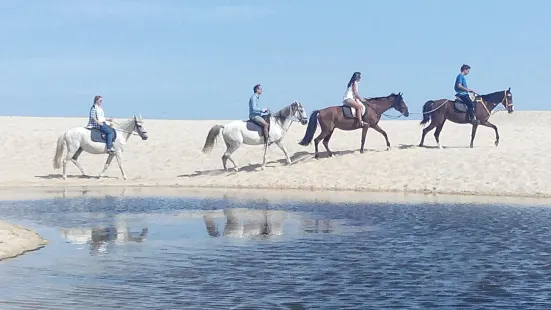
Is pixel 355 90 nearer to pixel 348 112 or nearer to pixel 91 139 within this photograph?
pixel 348 112

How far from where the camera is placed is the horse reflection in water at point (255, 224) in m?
14.4

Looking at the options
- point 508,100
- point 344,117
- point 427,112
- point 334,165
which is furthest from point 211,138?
point 508,100

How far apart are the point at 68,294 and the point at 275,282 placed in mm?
2322

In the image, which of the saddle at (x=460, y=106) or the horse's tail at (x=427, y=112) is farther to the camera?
the horse's tail at (x=427, y=112)

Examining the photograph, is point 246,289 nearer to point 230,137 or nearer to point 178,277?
point 178,277

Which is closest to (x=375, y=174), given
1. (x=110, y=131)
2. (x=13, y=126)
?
(x=110, y=131)

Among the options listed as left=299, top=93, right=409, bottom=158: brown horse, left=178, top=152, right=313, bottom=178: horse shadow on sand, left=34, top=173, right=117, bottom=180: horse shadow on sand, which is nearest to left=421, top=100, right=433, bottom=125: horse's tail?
left=299, top=93, right=409, bottom=158: brown horse

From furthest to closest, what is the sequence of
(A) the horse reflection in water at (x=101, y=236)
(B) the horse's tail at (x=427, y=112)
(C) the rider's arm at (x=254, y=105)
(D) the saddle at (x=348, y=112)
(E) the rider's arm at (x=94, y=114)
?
(B) the horse's tail at (x=427, y=112) < (D) the saddle at (x=348, y=112) < (C) the rider's arm at (x=254, y=105) < (E) the rider's arm at (x=94, y=114) < (A) the horse reflection in water at (x=101, y=236)

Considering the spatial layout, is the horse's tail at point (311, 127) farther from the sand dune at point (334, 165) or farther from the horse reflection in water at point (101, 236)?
the horse reflection in water at point (101, 236)

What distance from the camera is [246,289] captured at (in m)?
9.29

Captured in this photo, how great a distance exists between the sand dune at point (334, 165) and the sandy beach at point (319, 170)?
1.2 inches

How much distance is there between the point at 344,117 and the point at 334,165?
1690mm

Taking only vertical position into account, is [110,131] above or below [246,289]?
above

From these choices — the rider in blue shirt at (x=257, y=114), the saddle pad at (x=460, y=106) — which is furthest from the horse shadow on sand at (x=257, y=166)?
the saddle pad at (x=460, y=106)
